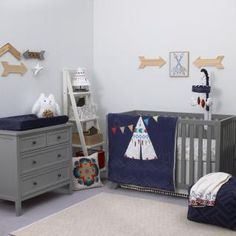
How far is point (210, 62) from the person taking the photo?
13.8 ft

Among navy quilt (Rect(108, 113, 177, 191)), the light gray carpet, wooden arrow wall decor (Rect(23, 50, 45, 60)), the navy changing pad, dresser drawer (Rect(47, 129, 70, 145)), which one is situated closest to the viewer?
the light gray carpet

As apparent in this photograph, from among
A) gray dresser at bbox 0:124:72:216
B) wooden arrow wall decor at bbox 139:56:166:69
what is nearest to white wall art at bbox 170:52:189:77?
wooden arrow wall decor at bbox 139:56:166:69

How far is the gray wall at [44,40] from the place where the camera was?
149 inches

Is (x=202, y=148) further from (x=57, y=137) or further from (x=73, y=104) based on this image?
(x=73, y=104)

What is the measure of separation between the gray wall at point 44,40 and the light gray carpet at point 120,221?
1.20 meters

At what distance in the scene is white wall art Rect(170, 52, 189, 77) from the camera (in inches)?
171

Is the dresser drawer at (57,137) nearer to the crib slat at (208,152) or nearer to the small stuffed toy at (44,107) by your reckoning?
the small stuffed toy at (44,107)

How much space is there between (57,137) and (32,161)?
39cm

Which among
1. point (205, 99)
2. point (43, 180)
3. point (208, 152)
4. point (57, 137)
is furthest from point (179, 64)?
point (43, 180)

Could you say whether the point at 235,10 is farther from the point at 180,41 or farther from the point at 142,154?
the point at 142,154

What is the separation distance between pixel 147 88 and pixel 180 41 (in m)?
0.67

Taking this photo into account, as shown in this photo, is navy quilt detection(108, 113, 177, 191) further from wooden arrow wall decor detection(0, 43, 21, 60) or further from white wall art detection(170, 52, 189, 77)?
wooden arrow wall decor detection(0, 43, 21, 60)

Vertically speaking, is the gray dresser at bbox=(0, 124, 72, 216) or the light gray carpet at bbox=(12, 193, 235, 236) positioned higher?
the gray dresser at bbox=(0, 124, 72, 216)

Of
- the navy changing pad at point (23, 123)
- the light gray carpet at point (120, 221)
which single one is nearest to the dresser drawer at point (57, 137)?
the navy changing pad at point (23, 123)
